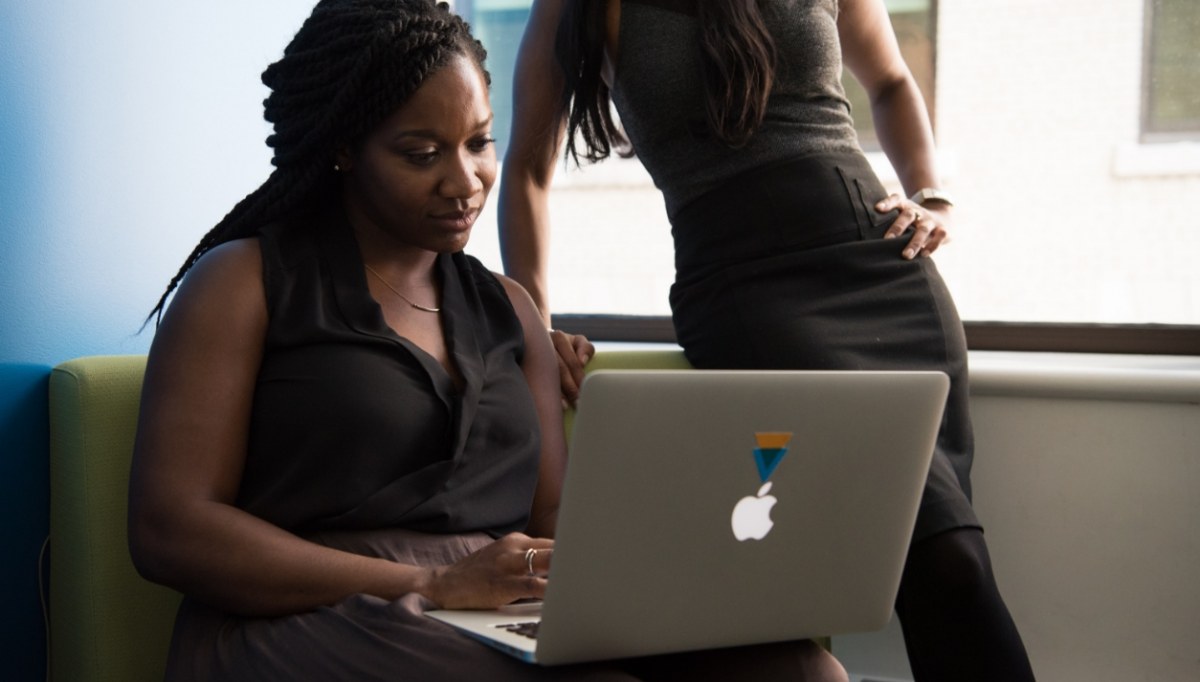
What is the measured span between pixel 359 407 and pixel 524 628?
0.35m

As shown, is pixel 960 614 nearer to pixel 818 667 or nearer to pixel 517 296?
pixel 818 667

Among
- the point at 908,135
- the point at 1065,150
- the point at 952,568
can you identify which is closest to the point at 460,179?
the point at 952,568

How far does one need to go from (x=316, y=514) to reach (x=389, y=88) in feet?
1.52

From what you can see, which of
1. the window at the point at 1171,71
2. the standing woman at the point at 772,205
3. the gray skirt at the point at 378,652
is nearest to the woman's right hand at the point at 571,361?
the standing woman at the point at 772,205

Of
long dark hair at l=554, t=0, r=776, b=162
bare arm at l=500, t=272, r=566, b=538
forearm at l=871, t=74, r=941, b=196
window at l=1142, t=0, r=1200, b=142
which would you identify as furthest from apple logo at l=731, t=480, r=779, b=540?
window at l=1142, t=0, r=1200, b=142

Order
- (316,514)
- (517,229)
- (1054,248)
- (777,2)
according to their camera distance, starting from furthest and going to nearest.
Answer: (1054,248) → (517,229) → (777,2) → (316,514)

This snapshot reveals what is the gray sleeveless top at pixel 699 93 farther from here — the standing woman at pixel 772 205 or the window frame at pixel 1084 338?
the window frame at pixel 1084 338

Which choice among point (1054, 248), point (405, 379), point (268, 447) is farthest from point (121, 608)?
point (1054, 248)

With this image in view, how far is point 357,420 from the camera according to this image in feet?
4.19

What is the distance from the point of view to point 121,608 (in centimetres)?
143

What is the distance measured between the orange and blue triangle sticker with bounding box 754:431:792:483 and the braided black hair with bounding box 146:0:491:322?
0.61 meters

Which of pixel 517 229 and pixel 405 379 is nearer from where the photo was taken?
pixel 405 379

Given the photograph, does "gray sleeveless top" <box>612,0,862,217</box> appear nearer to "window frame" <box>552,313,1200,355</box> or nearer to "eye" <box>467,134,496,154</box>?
"eye" <box>467,134,496,154</box>

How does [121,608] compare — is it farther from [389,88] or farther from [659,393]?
[659,393]
